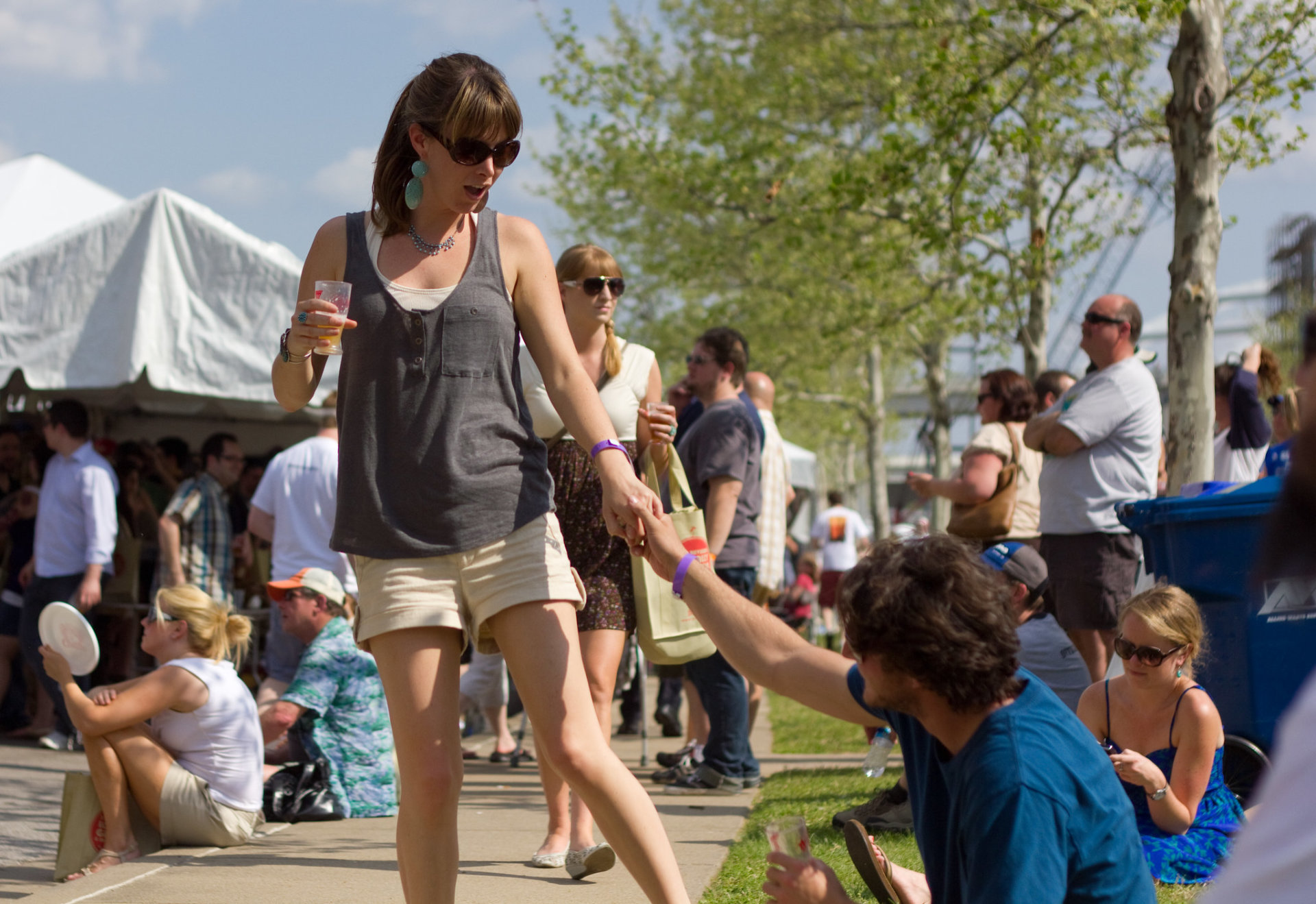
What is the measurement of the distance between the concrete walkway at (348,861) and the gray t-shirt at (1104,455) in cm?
197

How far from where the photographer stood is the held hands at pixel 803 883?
199 cm

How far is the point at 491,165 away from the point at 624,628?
2.05 metres

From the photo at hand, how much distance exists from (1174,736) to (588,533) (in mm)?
1980

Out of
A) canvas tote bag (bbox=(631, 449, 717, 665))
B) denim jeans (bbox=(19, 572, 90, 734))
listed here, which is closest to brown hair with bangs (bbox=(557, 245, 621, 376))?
canvas tote bag (bbox=(631, 449, 717, 665))

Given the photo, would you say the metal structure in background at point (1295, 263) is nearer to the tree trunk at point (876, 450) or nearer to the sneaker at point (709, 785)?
the tree trunk at point (876, 450)

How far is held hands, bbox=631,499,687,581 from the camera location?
2.75 meters

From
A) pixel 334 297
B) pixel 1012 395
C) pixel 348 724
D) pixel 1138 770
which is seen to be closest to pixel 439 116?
pixel 334 297

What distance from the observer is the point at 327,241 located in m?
3.04

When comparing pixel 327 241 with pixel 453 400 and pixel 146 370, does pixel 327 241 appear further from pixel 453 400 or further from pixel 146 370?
pixel 146 370

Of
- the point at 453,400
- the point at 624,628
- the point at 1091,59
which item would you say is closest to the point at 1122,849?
the point at 453,400

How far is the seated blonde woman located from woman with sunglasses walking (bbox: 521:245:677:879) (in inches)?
53.6

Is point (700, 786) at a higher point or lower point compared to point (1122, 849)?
lower

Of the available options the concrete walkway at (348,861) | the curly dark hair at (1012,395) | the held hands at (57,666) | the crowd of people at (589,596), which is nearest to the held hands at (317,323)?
the crowd of people at (589,596)

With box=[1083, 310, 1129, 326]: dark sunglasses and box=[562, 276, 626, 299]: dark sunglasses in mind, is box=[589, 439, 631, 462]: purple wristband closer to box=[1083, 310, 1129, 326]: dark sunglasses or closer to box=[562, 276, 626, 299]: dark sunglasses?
box=[562, 276, 626, 299]: dark sunglasses
